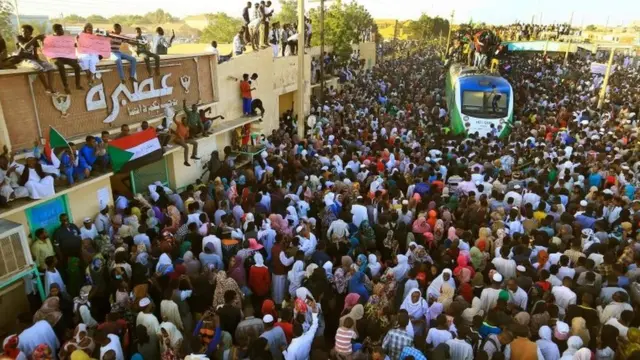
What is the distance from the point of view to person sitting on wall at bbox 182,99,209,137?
Answer: 32.9 ft

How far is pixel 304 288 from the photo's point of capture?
18.9 feet

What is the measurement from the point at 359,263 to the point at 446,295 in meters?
1.23

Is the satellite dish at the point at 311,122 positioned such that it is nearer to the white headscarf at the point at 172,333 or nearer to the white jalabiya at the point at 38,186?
the white jalabiya at the point at 38,186

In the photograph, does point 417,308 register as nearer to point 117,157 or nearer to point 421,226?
point 421,226

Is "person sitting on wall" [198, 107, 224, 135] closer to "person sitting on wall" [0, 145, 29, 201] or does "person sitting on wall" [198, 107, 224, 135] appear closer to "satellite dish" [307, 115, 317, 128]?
"person sitting on wall" [0, 145, 29, 201]

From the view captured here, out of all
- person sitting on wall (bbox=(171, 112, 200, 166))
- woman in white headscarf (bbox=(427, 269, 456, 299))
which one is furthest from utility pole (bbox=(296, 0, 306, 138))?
woman in white headscarf (bbox=(427, 269, 456, 299))

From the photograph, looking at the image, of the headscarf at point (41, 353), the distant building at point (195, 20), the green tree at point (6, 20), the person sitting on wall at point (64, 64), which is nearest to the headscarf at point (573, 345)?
the headscarf at point (41, 353)

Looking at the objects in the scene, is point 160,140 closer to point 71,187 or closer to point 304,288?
point 71,187

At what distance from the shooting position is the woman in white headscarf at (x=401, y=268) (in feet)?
20.8

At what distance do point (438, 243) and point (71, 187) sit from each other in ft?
18.7

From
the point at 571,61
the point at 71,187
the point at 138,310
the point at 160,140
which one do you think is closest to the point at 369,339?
the point at 138,310

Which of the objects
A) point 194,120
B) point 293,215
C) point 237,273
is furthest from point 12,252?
point 194,120

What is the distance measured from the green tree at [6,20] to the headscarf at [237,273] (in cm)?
1437

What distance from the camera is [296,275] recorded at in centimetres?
626
